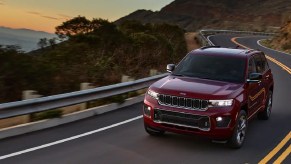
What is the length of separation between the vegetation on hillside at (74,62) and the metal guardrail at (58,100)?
164cm

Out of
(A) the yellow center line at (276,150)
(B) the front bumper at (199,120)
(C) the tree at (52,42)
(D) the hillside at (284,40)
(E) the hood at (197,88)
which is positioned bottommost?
(D) the hillside at (284,40)

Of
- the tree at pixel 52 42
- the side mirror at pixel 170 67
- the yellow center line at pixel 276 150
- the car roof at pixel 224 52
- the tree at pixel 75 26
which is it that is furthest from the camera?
the tree at pixel 75 26

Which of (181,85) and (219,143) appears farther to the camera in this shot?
(219,143)

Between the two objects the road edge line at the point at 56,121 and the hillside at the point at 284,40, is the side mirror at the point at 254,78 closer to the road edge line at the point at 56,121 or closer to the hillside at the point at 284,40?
the road edge line at the point at 56,121

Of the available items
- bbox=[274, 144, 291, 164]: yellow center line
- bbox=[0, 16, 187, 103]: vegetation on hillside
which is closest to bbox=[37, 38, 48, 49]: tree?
bbox=[0, 16, 187, 103]: vegetation on hillside

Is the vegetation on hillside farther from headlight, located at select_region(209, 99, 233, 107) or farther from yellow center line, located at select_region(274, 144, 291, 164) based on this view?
yellow center line, located at select_region(274, 144, 291, 164)

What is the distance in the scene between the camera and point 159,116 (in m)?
8.99

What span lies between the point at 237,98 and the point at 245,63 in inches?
56.5

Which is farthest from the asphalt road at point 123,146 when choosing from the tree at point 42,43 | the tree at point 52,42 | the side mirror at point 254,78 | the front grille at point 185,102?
the tree at point 52,42

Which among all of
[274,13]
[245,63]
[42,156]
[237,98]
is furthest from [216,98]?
[274,13]

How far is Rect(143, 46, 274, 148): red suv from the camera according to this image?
8719 millimetres

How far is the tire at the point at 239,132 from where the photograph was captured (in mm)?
9050

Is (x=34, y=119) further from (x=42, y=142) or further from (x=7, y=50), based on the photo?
(x=7, y=50)

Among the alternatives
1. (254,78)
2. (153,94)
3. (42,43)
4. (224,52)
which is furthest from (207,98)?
(42,43)
